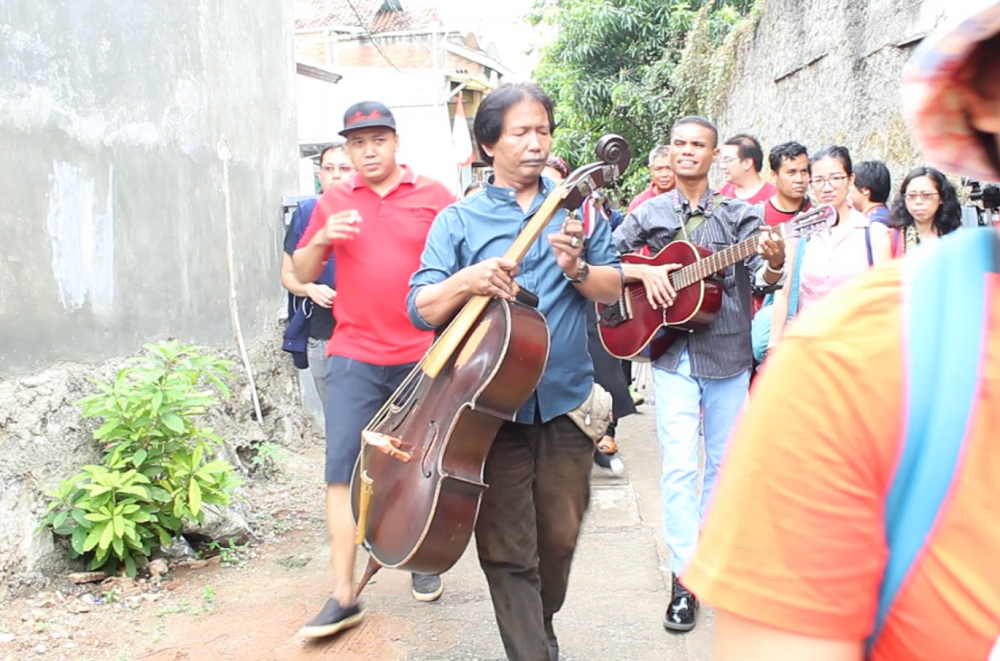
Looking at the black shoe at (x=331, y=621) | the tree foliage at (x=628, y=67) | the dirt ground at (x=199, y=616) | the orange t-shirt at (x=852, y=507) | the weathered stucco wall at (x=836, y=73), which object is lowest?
the dirt ground at (x=199, y=616)

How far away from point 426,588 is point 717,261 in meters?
1.88

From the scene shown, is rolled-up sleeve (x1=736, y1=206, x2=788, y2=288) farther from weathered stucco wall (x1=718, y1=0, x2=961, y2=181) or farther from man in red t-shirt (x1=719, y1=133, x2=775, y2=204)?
weathered stucco wall (x1=718, y1=0, x2=961, y2=181)

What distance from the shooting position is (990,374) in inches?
34.0

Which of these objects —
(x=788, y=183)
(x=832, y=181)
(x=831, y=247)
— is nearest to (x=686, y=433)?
(x=831, y=247)

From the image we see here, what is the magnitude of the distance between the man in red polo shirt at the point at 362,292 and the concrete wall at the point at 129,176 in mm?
1383

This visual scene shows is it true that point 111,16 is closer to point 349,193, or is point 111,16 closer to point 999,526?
point 349,193

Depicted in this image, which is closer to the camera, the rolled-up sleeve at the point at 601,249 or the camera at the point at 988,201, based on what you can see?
the rolled-up sleeve at the point at 601,249

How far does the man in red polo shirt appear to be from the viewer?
159 inches

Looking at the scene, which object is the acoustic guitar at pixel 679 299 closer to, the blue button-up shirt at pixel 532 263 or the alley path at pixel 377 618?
the blue button-up shirt at pixel 532 263

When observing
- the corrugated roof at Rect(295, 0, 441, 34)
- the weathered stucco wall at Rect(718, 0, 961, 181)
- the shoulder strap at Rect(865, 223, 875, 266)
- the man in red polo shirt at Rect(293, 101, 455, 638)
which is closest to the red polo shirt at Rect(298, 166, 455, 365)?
the man in red polo shirt at Rect(293, 101, 455, 638)

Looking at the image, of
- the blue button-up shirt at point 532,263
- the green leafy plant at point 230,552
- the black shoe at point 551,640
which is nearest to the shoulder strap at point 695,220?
the blue button-up shirt at point 532,263

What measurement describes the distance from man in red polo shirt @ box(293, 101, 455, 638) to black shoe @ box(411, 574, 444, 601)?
371 mm

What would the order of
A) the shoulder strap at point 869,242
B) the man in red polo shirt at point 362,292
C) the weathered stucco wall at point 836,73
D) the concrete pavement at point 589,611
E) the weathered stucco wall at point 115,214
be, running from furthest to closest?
the weathered stucco wall at point 836,73
the shoulder strap at point 869,242
the weathered stucco wall at point 115,214
the man in red polo shirt at point 362,292
the concrete pavement at point 589,611

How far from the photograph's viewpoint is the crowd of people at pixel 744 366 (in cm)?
89
